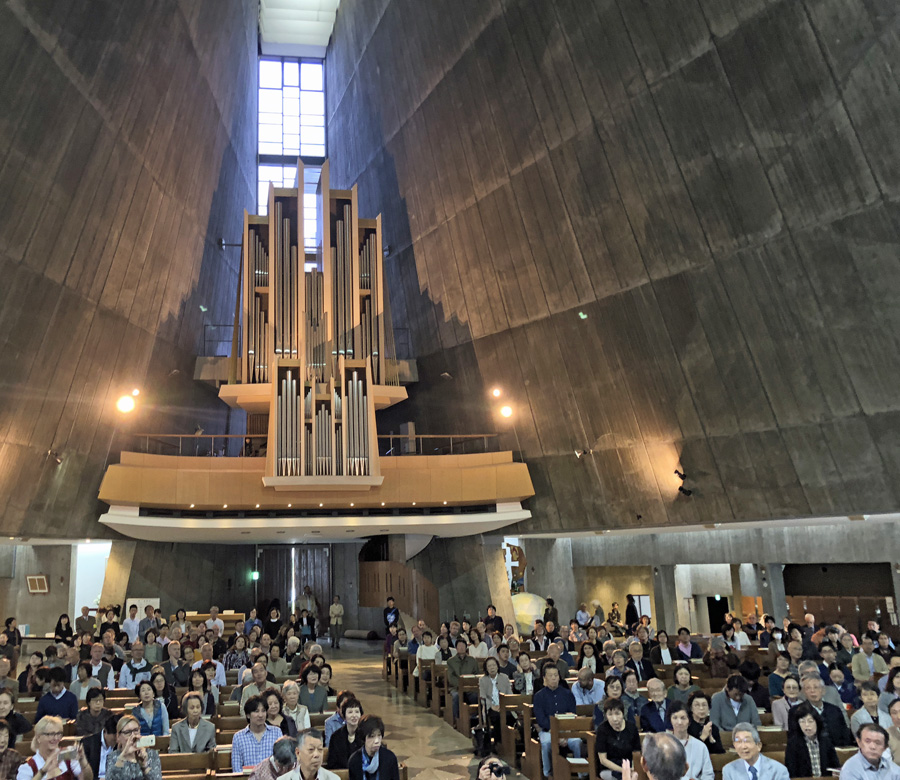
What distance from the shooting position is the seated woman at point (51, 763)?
459 cm

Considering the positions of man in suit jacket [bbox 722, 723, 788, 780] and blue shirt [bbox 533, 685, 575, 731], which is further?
blue shirt [bbox 533, 685, 575, 731]

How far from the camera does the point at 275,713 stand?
594 cm

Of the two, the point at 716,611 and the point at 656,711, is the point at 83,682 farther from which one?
the point at 716,611

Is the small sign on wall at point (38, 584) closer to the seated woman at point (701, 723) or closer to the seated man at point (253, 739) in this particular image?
the seated man at point (253, 739)

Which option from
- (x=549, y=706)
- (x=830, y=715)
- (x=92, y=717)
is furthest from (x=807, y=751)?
(x=92, y=717)

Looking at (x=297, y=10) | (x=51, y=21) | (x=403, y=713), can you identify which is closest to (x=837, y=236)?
(x=403, y=713)

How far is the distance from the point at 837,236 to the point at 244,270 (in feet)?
40.5

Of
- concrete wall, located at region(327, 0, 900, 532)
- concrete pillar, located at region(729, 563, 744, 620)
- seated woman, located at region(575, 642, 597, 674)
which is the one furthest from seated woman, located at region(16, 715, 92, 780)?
concrete pillar, located at region(729, 563, 744, 620)

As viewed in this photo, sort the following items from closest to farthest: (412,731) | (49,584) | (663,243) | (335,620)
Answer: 1. (412,731)
2. (663,243)
3. (49,584)
4. (335,620)

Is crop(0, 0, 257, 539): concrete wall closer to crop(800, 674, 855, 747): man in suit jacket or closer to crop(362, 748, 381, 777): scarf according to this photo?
crop(362, 748, 381, 777): scarf

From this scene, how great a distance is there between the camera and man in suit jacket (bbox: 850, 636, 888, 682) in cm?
916

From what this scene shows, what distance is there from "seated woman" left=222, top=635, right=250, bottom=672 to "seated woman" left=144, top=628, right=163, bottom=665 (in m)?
0.99

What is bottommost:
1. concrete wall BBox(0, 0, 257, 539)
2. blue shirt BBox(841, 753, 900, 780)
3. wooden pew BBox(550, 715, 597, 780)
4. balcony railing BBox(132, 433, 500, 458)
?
wooden pew BBox(550, 715, 597, 780)

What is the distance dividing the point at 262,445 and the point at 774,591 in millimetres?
11660
